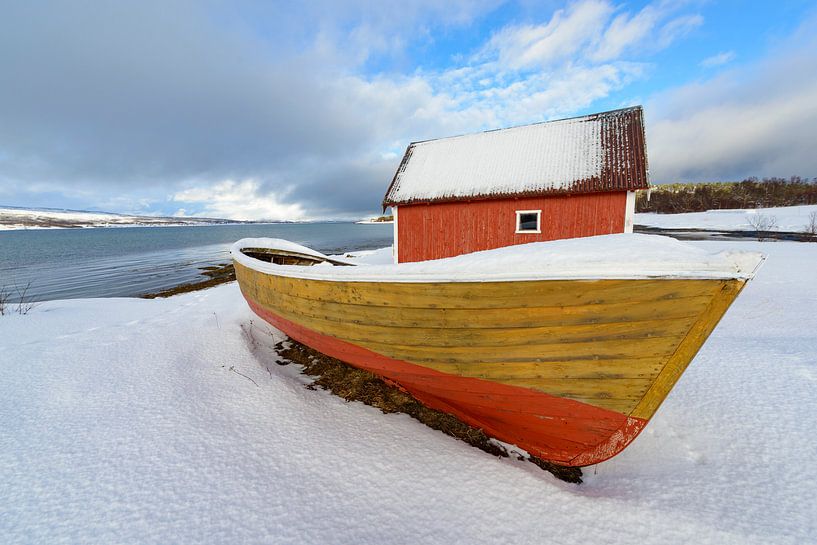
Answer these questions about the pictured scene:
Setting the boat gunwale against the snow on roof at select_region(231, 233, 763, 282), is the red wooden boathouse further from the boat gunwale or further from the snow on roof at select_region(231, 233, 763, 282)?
the snow on roof at select_region(231, 233, 763, 282)

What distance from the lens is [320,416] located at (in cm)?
359

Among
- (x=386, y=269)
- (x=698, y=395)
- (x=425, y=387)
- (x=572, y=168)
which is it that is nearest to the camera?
(x=386, y=269)

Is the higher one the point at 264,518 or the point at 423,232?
the point at 423,232

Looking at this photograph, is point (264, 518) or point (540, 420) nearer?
point (264, 518)

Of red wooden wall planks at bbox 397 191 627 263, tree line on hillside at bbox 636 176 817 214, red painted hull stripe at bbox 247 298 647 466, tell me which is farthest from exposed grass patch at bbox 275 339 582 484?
tree line on hillside at bbox 636 176 817 214

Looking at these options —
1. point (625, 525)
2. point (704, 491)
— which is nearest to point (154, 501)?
point (625, 525)

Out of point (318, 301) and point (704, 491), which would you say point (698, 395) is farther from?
point (318, 301)

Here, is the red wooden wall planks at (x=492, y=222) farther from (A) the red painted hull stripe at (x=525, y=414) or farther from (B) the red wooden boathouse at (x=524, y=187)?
(A) the red painted hull stripe at (x=525, y=414)

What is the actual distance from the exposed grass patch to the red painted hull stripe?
0.41 ft

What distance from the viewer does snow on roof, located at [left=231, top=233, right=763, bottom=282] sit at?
2.07m

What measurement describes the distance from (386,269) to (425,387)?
1356 mm

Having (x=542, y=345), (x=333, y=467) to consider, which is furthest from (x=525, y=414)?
(x=333, y=467)

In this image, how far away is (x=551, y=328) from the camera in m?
2.54

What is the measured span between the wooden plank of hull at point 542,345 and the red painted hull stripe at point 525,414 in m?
0.01
